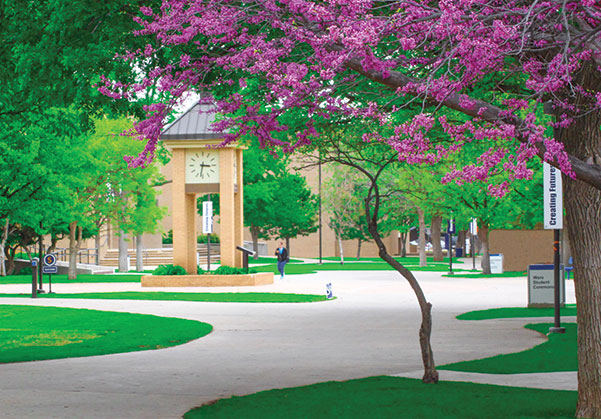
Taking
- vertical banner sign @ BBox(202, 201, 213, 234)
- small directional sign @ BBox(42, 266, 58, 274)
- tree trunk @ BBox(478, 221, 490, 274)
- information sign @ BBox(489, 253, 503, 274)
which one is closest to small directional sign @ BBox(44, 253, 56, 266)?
small directional sign @ BBox(42, 266, 58, 274)

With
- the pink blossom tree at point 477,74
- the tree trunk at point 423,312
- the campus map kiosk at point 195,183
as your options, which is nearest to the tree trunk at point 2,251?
the campus map kiosk at point 195,183

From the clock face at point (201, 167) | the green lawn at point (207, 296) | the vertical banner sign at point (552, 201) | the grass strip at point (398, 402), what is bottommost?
the grass strip at point (398, 402)

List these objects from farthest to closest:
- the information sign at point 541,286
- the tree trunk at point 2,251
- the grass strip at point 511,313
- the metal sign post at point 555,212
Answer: the tree trunk at point 2,251
the information sign at point 541,286
the grass strip at point 511,313
the metal sign post at point 555,212

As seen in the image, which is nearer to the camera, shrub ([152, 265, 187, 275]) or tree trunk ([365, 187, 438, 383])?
tree trunk ([365, 187, 438, 383])

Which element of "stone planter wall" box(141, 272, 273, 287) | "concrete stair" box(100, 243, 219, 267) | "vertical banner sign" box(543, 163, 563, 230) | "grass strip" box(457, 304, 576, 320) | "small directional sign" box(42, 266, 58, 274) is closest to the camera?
"vertical banner sign" box(543, 163, 563, 230)

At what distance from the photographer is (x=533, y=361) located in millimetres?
13781

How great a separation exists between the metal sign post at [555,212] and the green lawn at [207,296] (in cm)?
1051

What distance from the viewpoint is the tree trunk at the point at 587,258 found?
29.0 ft

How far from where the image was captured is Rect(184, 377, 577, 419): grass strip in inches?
364

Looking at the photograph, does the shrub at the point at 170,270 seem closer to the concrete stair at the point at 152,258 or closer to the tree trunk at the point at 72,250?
the tree trunk at the point at 72,250

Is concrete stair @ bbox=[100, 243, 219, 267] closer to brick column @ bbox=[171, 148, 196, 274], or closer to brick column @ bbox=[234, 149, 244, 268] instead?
brick column @ bbox=[234, 149, 244, 268]

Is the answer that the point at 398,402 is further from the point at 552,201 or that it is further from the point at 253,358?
the point at 552,201

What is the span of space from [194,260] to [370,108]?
30828mm

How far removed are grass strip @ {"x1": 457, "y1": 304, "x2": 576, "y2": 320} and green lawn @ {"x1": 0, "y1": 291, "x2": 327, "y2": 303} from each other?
22.2 ft
